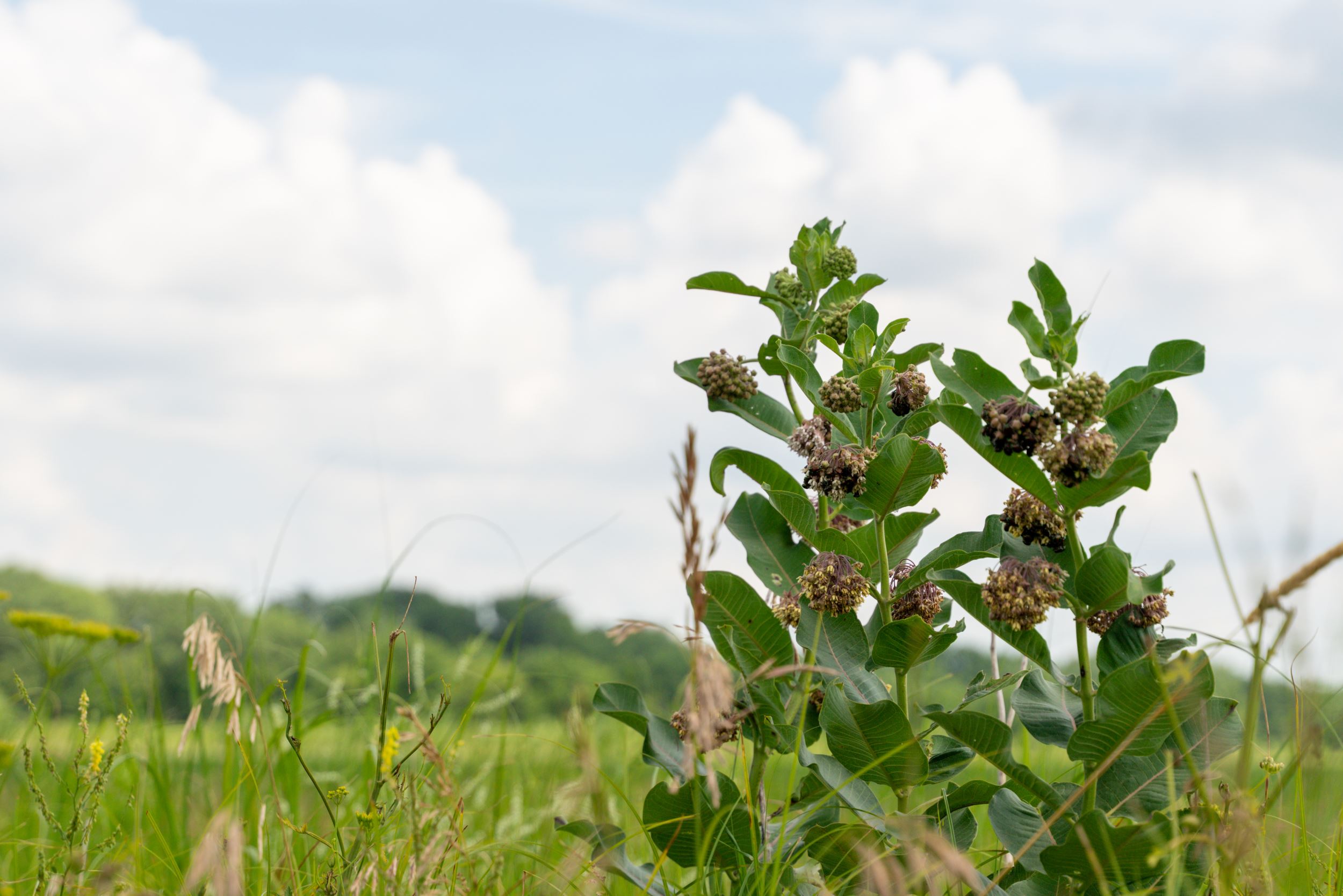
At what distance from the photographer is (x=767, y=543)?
1.90 m

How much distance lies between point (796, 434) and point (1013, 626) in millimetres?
485

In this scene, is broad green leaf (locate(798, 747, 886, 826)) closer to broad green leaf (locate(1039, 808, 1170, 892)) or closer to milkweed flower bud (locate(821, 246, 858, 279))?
broad green leaf (locate(1039, 808, 1170, 892))

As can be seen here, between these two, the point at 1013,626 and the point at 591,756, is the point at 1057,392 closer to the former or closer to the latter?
the point at 1013,626

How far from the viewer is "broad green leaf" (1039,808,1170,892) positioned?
1.49m

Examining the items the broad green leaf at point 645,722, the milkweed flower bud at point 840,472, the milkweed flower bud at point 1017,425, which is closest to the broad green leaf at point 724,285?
the milkweed flower bud at point 840,472

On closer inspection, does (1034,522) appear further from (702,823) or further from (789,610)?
(702,823)

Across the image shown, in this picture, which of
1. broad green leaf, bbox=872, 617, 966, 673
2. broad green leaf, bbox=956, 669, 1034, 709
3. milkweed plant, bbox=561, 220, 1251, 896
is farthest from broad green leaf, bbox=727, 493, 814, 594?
broad green leaf, bbox=956, 669, 1034, 709

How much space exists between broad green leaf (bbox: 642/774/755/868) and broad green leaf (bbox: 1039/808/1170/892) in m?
0.50

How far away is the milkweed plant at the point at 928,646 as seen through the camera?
1521 millimetres

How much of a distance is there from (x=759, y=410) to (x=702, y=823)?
79 centimetres

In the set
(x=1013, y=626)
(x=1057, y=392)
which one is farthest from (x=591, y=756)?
(x=1057, y=392)

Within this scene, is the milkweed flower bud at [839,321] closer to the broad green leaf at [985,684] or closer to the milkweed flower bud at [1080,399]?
the milkweed flower bud at [1080,399]

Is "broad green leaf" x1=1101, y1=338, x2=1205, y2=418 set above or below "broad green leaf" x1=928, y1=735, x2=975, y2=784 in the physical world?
above

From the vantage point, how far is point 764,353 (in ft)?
6.44
